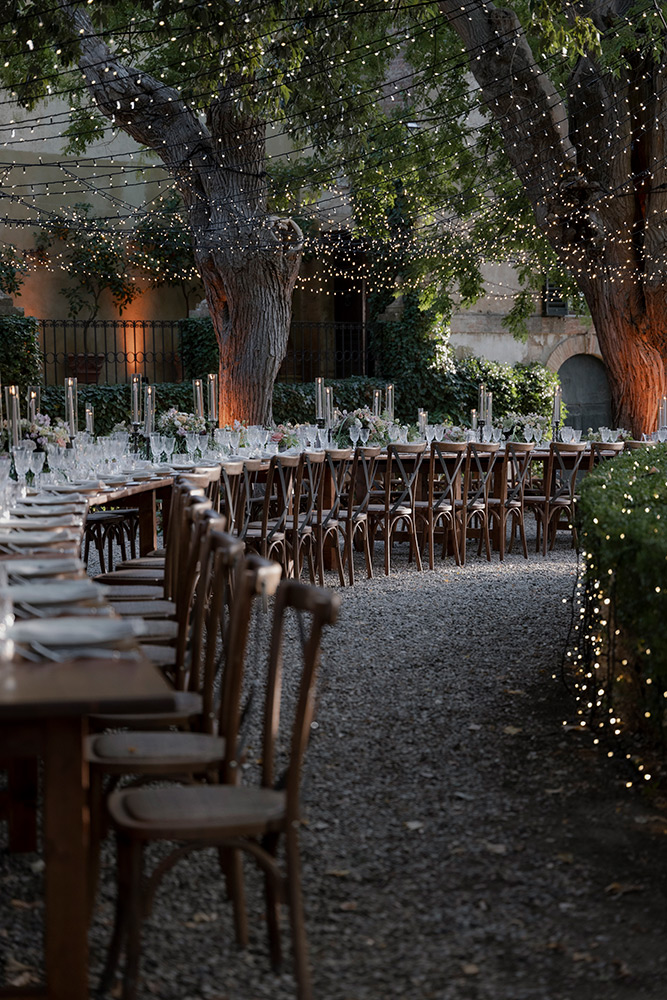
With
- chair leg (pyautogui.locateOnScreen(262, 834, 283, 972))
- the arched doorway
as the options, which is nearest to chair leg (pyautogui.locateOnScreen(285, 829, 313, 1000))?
chair leg (pyautogui.locateOnScreen(262, 834, 283, 972))

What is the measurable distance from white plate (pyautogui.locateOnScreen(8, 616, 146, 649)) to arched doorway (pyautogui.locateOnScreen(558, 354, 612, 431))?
16814 mm

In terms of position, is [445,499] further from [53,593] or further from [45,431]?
[53,593]

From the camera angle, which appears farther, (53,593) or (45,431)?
(45,431)

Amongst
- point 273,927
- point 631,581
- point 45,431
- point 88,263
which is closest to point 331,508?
point 45,431

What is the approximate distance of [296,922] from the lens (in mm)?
2598

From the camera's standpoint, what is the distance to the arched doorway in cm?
1903

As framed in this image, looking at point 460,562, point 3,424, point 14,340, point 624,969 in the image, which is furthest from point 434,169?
point 624,969

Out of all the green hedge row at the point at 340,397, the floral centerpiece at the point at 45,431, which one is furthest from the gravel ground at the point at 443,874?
the green hedge row at the point at 340,397

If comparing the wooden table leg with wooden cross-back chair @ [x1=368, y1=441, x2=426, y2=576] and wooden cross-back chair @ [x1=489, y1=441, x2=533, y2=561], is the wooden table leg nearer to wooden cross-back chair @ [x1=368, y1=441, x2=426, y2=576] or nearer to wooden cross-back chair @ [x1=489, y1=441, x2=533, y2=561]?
wooden cross-back chair @ [x1=368, y1=441, x2=426, y2=576]

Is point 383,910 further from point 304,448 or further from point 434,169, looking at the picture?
point 434,169

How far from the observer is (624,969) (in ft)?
9.44

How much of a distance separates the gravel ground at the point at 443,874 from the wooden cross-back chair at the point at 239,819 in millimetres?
290

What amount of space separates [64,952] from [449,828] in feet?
6.00

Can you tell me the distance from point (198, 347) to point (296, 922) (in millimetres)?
14262
